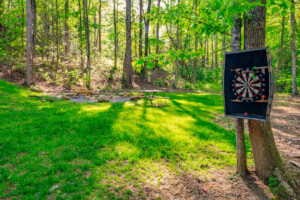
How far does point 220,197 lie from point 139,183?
4.84 ft

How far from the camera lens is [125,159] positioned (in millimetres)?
3906

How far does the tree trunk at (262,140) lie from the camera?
3141 mm

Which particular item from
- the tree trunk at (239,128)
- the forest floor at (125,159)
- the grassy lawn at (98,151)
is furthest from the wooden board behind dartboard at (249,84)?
the grassy lawn at (98,151)

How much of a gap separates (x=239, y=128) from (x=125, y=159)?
8.23 ft

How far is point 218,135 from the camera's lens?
17.9 feet

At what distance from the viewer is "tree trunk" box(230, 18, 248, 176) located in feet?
10.7

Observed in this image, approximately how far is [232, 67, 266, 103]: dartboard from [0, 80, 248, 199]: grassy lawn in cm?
186

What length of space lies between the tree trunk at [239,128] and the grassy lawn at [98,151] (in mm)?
500

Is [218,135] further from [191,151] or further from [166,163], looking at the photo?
[166,163]

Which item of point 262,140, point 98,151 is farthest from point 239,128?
point 98,151

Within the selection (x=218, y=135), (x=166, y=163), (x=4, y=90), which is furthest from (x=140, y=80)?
(x=166, y=163)

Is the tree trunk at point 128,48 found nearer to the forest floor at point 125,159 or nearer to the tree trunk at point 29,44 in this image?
the tree trunk at point 29,44

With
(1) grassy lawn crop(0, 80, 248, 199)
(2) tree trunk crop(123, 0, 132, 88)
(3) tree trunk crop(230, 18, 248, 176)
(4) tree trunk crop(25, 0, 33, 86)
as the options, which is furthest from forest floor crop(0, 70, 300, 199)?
(2) tree trunk crop(123, 0, 132, 88)

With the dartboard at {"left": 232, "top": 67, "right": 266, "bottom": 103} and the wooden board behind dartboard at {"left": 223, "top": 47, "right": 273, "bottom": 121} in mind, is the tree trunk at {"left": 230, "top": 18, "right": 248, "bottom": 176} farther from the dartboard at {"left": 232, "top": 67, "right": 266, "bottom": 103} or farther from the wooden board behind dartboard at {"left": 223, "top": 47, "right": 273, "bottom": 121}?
the dartboard at {"left": 232, "top": 67, "right": 266, "bottom": 103}
